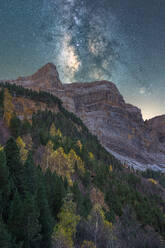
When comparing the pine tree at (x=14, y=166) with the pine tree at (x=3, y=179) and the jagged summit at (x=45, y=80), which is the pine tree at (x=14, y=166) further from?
the jagged summit at (x=45, y=80)

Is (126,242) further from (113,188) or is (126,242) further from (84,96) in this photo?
(84,96)

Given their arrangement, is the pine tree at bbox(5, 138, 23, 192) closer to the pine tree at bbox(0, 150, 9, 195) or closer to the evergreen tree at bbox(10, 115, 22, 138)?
the pine tree at bbox(0, 150, 9, 195)

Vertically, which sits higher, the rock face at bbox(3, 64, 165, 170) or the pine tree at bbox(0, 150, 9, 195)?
the rock face at bbox(3, 64, 165, 170)

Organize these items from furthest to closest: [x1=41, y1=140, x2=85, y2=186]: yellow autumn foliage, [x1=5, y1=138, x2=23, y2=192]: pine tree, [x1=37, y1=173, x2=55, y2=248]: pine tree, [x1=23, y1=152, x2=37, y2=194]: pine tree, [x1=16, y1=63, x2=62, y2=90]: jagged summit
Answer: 1. [x1=16, y1=63, x2=62, y2=90]: jagged summit
2. [x1=41, y1=140, x2=85, y2=186]: yellow autumn foliage
3. [x1=5, y1=138, x2=23, y2=192]: pine tree
4. [x1=23, y1=152, x2=37, y2=194]: pine tree
5. [x1=37, y1=173, x2=55, y2=248]: pine tree

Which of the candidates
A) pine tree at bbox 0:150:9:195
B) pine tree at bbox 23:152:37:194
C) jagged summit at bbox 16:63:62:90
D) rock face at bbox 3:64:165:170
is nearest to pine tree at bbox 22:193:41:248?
pine tree at bbox 0:150:9:195

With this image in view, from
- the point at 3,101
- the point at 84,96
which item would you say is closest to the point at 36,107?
the point at 3,101

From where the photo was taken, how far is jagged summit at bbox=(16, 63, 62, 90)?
16962 centimetres

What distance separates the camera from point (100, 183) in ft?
150

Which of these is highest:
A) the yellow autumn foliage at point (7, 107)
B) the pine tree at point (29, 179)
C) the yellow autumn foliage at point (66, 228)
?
the yellow autumn foliage at point (7, 107)

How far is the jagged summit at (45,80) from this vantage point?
557 ft

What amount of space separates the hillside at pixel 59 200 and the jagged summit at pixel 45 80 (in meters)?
94.1

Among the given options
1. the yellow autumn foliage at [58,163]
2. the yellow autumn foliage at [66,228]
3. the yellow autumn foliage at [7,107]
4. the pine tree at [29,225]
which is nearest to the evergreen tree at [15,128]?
the yellow autumn foliage at [7,107]

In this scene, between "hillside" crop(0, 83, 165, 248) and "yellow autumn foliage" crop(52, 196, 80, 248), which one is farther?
"hillside" crop(0, 83, 165, 248)

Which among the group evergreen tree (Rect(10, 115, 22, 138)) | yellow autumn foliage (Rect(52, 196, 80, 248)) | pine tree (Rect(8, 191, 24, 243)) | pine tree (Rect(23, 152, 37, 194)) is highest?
evergreen tree (Rect(10, 115, 22, 138))
